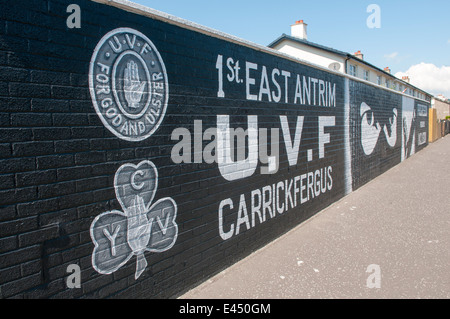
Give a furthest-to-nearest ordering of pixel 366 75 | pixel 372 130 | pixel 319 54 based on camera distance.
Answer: pixel 366 75, pixel 319 54, pixel 372 130

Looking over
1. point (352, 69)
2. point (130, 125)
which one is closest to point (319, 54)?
point (352, 69)

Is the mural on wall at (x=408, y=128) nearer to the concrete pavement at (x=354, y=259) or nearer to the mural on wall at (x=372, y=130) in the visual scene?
the mural on wall at (x=372, y=130)

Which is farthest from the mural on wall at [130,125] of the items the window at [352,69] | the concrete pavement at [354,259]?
the window at [352,69]

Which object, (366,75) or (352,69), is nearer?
(352,69)

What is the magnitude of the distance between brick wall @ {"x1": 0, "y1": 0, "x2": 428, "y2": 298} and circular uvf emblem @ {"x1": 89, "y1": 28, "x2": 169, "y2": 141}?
0.01m

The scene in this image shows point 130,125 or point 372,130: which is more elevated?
point 372,130

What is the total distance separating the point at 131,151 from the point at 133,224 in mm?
687

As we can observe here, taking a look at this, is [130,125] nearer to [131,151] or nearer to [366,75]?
[131,151]

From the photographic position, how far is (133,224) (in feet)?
9.86

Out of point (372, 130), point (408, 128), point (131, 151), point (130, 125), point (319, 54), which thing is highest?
point (319, 54)

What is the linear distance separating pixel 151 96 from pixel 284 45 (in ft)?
77.7

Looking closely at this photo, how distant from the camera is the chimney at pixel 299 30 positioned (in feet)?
80.6

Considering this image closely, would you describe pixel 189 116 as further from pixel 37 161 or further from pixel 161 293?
pixel 161 293
